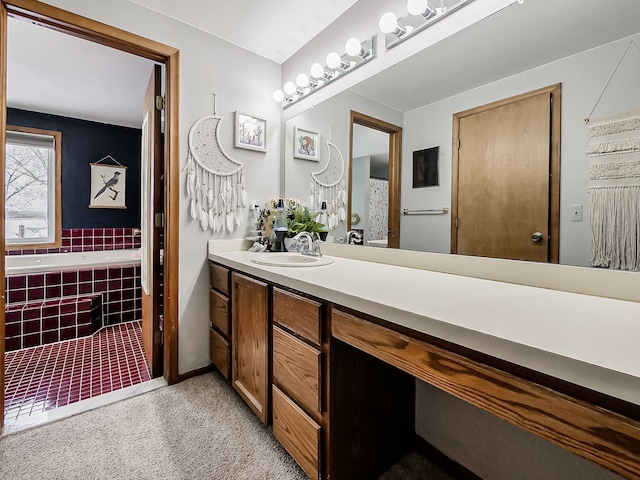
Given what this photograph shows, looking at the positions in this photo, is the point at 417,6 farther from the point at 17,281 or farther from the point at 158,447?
the point at 17,281

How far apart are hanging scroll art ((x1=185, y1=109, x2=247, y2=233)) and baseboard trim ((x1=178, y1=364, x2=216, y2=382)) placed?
94 cm

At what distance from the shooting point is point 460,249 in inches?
51.1

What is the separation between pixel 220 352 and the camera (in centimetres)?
190

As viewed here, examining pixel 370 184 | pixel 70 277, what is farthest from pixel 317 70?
pixel 70 277

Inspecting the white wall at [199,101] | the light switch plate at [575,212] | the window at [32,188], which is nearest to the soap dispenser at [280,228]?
the white wall at [199,101]

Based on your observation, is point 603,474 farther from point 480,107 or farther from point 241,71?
point 241,71

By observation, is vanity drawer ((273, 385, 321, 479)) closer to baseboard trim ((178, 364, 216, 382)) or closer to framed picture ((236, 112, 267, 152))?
baseboard trim ((178, 364, 216, 382))

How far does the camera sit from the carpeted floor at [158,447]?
125 centimetres

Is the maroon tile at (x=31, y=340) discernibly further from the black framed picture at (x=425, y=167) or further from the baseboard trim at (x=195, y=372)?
the black framed picture at (x=425, y=167)

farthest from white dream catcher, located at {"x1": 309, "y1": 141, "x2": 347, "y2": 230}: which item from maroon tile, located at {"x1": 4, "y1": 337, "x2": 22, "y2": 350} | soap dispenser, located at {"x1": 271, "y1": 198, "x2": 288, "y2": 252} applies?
maroon tile, located at {"x1": 4, "y1": 337, "x2": 22, "y2": 350}

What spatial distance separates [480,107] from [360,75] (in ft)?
2.67

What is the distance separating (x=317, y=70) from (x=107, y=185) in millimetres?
3220

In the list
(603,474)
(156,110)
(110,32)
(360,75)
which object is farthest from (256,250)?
(603,474)

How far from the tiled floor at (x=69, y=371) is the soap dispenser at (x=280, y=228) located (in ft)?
4.04
